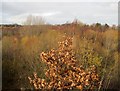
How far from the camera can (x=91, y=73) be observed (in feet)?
16.0

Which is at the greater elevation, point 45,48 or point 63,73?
point 45,48

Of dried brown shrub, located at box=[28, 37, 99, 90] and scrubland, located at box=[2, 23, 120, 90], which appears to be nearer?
dried brown shrub, located at box=[28, 37, 99, 90]

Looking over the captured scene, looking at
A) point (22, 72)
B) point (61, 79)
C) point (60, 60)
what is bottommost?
point (22, 72)

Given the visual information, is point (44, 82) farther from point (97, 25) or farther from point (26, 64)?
point (97, 25)

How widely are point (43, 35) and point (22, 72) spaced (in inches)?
204

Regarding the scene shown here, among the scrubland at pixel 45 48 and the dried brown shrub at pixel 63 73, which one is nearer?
the dried brown shrub at pixel 63 73

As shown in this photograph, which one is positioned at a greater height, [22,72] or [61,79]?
[61,79]

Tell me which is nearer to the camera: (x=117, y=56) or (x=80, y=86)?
(x=80, y=86)

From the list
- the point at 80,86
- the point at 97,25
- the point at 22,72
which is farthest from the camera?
the point at 97,25

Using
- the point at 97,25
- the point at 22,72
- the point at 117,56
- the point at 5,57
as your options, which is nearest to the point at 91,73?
the point at 22,72

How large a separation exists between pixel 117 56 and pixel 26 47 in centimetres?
498

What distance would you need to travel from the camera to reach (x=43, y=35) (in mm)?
17156

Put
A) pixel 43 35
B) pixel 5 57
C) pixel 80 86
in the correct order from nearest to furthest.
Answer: pixel 80 86, pixel 5 57, pixel 43 35

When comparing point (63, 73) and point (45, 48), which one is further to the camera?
point (45, 48)
